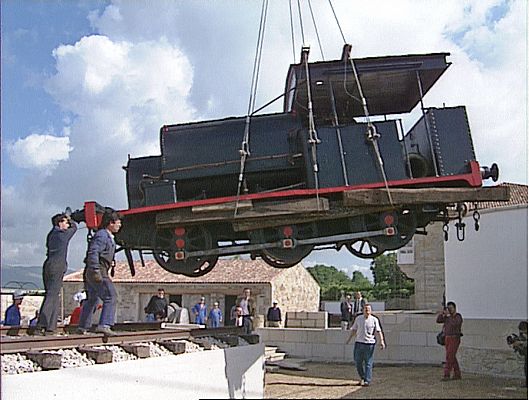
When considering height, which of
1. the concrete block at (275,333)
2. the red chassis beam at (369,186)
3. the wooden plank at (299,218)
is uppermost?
the red chassis beam at (369,186)

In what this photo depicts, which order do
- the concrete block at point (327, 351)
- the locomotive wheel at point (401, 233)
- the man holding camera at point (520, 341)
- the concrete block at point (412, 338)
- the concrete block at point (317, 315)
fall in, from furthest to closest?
1. the concrete block at point (317, 315)
2. the concrete block at point (327, 351)
3. the concrete block at point (412, 338)
4. the man holding camera at point (520, 341)
5. the locomotive wheel at point (401, 233)

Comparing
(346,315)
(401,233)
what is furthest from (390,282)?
(401,233)

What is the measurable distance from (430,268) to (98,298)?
1685 cm

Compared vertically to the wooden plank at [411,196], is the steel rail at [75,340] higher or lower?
lower

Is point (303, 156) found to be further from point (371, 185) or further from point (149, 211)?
point (149, 211)

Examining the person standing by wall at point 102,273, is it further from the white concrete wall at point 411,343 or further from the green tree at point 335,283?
the green tree at point 335,283

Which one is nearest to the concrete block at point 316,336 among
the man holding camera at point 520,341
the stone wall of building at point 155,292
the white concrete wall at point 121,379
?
the man holding camera at point 520,341

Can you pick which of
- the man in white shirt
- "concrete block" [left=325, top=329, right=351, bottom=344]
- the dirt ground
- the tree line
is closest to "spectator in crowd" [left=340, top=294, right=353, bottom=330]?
"concrete block" [left=325, top=329, right=351, bottom=344]

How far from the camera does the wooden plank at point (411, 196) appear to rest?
7.64 meters

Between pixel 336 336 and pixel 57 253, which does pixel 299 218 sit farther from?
pixel 336 336

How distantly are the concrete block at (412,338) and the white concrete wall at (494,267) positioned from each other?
203 cm

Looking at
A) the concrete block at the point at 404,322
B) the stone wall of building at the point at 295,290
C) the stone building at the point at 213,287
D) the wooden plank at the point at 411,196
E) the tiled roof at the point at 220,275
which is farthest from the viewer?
the stone wall of building at the point at 295,290

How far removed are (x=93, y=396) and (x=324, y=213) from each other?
3.50 metres

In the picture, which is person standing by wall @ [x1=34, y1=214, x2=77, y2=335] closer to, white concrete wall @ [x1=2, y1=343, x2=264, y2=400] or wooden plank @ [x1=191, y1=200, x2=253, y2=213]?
white concrete wall @ [x1=2, y1=343, x2=264, y2=400]
